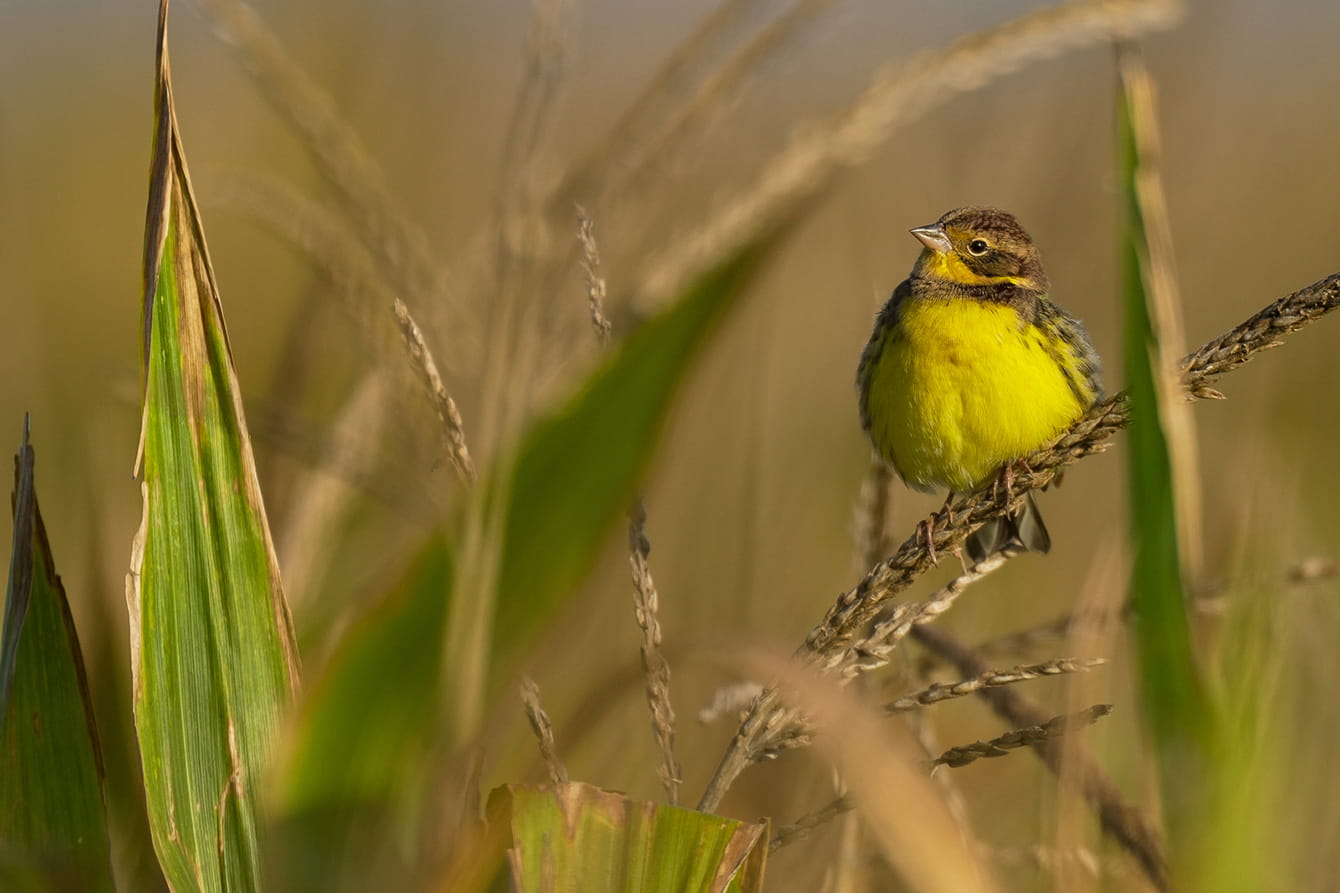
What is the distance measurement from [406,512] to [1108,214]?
7.05 ft

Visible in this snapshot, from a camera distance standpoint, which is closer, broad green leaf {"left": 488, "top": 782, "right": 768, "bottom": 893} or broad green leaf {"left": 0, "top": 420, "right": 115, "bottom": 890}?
broad green leaf {"left": 488, "top": 782, "right": 768, "bottom": 893}

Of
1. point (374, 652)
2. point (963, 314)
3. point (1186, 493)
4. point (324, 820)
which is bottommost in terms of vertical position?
point (324, 820)

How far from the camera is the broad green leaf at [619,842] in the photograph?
1.25m

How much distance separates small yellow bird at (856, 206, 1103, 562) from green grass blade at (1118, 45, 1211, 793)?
175 centimetres

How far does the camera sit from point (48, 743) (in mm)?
1444

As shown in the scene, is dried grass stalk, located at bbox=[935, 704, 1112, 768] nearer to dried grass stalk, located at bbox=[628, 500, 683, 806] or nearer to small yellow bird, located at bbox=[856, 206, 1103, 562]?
dried grass stalk, located at bbox=[628, 500, 683, 806]

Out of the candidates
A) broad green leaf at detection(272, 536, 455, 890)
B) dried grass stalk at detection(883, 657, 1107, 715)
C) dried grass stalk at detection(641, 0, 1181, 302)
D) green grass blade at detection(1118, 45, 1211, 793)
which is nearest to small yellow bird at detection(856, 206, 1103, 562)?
dried grass stalk at detection(641, 0, 1181, 302)

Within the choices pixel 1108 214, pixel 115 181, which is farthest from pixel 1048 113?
pixel 115 181

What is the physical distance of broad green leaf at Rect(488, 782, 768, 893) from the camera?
1254 millimetres

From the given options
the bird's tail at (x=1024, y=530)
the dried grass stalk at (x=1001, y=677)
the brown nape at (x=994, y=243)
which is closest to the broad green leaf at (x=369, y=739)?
the dried grass stalk at (x=1001, y=677)

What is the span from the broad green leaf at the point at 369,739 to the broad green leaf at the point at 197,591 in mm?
159

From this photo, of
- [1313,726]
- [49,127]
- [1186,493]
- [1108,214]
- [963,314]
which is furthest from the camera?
[49,127]

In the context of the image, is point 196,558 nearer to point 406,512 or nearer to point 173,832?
A: point 173,832

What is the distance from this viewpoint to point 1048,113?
2730 millimetres
